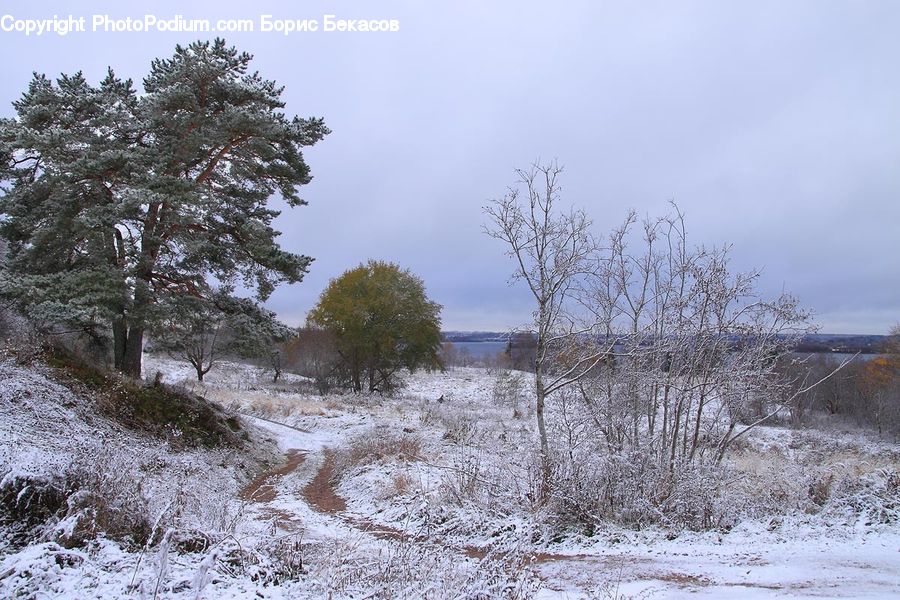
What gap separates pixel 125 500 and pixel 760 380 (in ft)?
31.7

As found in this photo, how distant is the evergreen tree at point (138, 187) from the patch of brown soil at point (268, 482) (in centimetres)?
430

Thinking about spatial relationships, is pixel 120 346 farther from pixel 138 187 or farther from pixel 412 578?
pixel 412 578

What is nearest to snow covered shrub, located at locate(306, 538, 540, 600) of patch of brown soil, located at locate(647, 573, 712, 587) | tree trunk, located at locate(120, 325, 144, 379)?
patch of brown soil, located at locate(647, 573, 712, 587)

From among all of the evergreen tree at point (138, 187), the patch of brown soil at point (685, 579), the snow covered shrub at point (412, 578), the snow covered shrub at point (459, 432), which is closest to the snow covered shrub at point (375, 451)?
the snow covered shrub at point (459, 432)

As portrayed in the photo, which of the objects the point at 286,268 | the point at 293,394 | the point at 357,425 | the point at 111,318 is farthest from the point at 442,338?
the point at 111,318

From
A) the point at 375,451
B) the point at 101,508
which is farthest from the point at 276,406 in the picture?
the point at 101,508

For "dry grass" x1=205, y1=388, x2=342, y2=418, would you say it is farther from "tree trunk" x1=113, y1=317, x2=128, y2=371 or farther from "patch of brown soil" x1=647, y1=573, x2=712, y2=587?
"patch of brown soil" x1=647, y1=573, x2=712, y2=587

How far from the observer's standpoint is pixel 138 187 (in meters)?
11.5

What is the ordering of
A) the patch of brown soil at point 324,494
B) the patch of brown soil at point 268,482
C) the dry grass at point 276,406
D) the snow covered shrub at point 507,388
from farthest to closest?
the snow covered shrub at point 507,388
the dry grass at point 276,406
the patch of brown soil at point 268,482
the patch of brown soil at point 324,494

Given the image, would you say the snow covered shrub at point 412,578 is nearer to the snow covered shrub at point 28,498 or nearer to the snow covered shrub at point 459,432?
the snow covered shrub at point 28,498

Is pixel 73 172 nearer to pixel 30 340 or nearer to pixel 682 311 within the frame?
pixel 30 340

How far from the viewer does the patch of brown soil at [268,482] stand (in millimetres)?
10289

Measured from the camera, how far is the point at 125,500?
4.93 meters

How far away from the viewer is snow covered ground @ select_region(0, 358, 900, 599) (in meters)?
4.06
